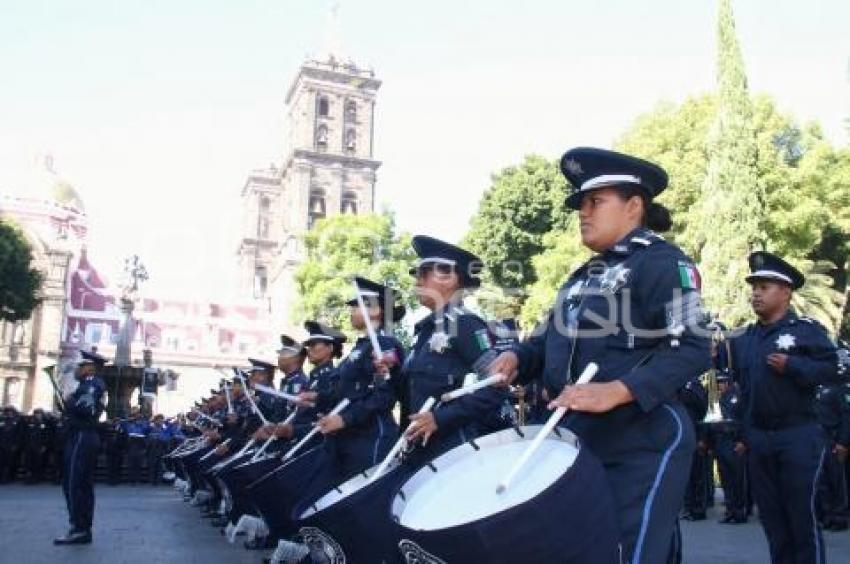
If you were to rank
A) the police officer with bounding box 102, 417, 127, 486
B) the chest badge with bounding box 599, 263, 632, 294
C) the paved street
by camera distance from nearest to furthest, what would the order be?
1. the chest badge with bounding box 599, 263, 632, 294
2. the paved street
3. the police officer with bounding box 102, 417, 127, 486

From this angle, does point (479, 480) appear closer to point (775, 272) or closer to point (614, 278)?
point (614, 278)

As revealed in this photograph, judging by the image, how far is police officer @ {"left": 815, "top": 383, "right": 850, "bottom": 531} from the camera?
1173cm

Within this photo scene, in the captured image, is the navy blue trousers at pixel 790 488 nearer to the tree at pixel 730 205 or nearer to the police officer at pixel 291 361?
the police officer at pixel 291 361

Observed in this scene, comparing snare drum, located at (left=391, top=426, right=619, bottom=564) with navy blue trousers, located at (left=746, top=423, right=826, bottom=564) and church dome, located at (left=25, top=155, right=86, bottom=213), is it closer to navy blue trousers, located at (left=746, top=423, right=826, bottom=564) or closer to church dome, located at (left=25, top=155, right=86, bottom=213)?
navy blue trousers, located at (left=746, top=423, right=826, bottom=564)

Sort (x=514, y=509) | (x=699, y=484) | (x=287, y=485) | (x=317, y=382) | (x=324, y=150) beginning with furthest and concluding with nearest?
(x=324, y=150), (x=699, y=484), (x=317, y=382), (x=287, y=485), (x=514, y=509)

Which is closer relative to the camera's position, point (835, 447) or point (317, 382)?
point (317, 382)

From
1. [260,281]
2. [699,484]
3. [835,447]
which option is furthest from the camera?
[260,281]

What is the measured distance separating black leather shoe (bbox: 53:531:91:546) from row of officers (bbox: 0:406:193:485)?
12.8 m

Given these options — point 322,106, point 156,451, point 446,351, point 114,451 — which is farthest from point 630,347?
point 322,106

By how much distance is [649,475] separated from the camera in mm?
3355

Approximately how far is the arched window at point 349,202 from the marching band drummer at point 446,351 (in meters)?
75.7

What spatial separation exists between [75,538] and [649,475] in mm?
7856

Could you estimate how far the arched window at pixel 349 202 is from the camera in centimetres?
8162

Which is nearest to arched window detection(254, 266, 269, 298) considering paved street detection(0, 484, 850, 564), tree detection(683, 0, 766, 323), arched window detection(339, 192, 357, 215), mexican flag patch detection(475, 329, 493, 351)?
arched window detection(339, 192, 357, 215)
